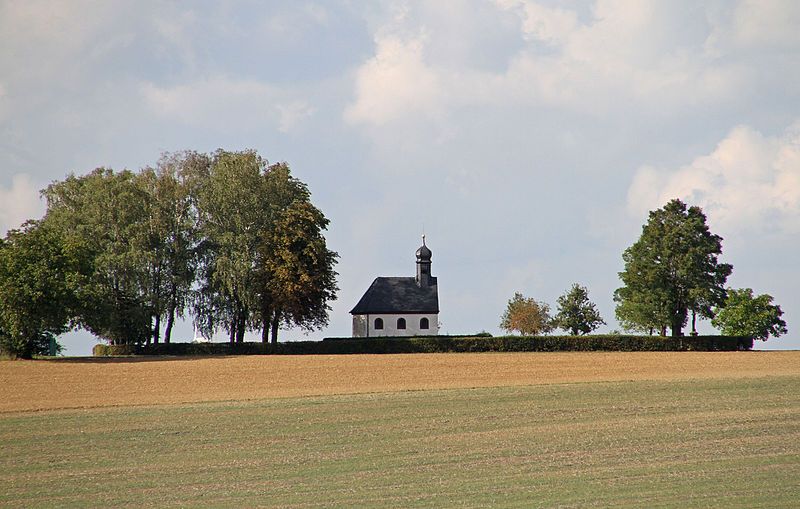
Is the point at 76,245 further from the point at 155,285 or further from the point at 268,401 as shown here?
the point at 268,401

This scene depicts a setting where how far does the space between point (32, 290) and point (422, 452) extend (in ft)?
116

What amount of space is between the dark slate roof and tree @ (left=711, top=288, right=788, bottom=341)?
23528mm

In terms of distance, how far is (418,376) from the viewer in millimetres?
47281

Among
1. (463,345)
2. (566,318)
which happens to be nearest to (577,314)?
(566,318)

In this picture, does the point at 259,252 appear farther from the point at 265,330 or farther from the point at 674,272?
the point at 674,272

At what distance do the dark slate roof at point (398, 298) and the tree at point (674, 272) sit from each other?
15.9 metres

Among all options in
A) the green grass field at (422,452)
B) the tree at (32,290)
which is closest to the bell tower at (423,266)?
the tree at (32,290)

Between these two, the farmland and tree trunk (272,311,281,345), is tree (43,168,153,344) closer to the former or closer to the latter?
tree trunk (272,311,281,345)

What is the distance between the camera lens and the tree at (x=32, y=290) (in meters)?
54.5

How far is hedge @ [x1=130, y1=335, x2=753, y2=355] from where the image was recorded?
6291cm

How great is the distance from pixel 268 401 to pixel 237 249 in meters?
30.9

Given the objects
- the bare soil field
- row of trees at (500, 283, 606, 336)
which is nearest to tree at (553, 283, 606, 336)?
row of trees at (500, 283, 606, 336)

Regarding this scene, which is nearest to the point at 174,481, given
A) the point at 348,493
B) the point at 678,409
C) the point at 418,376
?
the point at 348,493

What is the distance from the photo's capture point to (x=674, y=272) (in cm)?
7006
